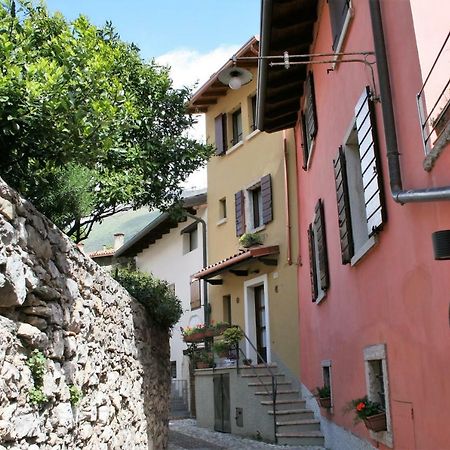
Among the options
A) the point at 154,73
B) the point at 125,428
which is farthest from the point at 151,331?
the point at 154,73

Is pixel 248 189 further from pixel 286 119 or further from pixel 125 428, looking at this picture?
pixel 125 428

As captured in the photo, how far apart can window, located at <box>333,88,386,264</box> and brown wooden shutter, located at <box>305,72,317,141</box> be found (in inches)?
74.5

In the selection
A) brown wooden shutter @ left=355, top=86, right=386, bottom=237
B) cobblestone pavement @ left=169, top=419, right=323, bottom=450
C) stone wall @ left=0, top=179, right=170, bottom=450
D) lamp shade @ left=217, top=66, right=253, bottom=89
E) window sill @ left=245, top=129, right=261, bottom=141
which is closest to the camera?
stone wall @ left=0, top=179, right=170, bottom=450

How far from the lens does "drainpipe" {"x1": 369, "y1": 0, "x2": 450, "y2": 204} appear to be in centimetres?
427

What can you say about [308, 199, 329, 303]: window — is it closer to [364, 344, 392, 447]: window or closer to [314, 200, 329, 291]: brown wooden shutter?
[314, 200, 329, 291]: brown wooden shutter

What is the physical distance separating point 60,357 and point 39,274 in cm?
72

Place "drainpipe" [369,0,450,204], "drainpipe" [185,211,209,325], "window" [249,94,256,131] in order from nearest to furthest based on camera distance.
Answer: "drainpipe" [369,0,450,204] < "window" [249,94,256,131] < "drainpipe" [185,211,209,325]

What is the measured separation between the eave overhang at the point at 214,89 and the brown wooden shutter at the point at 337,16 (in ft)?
20.8

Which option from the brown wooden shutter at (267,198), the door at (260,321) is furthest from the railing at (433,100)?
the door at (260,321)

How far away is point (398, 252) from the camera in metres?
4.93

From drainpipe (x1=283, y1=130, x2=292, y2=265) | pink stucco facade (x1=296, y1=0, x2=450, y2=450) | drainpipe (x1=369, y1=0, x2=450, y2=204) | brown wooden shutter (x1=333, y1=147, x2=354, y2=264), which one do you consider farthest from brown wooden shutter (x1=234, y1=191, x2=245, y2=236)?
drainpipe (x1=369, y1=0, x2=450, y2=204)

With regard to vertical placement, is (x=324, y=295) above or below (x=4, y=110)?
below

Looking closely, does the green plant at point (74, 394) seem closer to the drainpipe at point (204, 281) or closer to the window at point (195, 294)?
the drainpipe at point (204, 281)

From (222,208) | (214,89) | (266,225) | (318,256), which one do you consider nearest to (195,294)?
(222,208)
